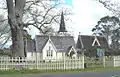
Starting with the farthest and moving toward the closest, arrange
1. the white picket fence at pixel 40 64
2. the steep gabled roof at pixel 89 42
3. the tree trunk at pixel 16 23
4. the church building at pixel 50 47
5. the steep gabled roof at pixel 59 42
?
the steep gabled roof at pixel 89 42
the steep gabled roof at pixel 59 42
the church building at pixel 50 47
the tree trunk at pixel 16 23
the white picket fence at pixel 40 64

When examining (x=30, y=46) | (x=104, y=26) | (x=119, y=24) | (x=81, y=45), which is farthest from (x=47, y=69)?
(x=104, y=26)

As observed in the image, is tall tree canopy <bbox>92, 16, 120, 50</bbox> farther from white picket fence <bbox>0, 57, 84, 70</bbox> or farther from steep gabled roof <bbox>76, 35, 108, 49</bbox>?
white picket fence <bbox>0, 57, 84, 70</bbox>

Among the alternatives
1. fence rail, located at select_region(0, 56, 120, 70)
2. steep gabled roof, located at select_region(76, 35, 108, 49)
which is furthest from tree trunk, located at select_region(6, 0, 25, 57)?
steep gabled roof, located at select_region(76, 35, 108, 49)

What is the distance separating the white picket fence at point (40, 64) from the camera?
79.6ft

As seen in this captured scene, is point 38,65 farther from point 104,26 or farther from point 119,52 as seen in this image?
point 104,26

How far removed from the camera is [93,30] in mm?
98375

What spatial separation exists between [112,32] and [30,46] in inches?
1270

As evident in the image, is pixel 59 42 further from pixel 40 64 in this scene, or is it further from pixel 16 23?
pixel 16 23

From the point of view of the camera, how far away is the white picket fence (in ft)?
79.6

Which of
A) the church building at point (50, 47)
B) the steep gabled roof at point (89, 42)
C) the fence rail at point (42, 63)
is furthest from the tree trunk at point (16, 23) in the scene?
the steep gabled roof at point (89, 42)

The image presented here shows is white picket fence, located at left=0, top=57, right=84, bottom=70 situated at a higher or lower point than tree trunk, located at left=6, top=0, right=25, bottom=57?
lower

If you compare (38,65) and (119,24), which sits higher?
(119,24)

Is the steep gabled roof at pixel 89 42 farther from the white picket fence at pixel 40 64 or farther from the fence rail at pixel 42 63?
the white picket fence at pixel 40 64

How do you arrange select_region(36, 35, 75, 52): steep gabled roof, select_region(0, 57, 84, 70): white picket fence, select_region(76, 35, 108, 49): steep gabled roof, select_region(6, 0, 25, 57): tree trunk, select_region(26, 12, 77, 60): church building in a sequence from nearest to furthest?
select_region(0, 57, 84, 70): white picket fence, select_region(6, 0, 25, 57): tree trunk, select_region(26, 12, 77, 60): church building, select_region(36, 35, 75, 52): steep gabled roof, select_region(76, 35, 108, 49): steep gabled roof
